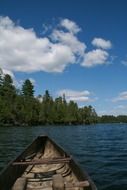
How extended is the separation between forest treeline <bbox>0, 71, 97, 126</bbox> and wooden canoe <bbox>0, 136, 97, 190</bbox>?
318 ft

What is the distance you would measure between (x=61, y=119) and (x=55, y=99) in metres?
11.5

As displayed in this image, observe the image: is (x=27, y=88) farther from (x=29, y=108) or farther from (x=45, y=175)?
(x=45, y=175)

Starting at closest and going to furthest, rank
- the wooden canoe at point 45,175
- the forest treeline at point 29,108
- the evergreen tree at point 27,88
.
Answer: the wooden canoe at point 45,175 < the forest treeline at point 29,108 < the evergreen tree at point 27,88

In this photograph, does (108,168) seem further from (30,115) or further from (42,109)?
(42,109)

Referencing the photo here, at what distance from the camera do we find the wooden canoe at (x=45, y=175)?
9133mm

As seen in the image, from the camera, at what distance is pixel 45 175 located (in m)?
13.1

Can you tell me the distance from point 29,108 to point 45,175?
4812 inches

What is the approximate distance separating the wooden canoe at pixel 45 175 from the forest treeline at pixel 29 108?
97007 millimetres

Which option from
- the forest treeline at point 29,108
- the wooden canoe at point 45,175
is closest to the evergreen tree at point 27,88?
the forest treeline at point 29,108

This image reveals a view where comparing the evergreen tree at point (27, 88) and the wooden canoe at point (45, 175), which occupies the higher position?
the evergreen tree at point (27, 88)

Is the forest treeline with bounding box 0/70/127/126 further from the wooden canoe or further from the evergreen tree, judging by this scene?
the wooden canoe

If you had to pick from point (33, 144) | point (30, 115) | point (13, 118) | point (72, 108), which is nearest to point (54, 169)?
point (33, 144)

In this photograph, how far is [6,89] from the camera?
12331 cm

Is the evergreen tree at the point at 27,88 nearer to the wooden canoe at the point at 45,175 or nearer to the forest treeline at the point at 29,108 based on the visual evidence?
the forest treeline at the point at 29,108
